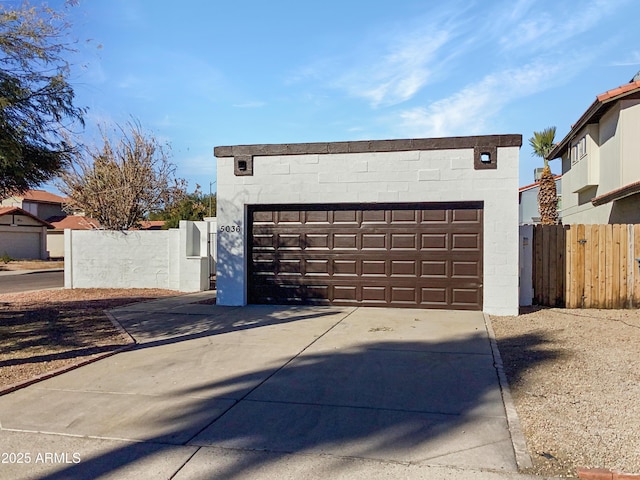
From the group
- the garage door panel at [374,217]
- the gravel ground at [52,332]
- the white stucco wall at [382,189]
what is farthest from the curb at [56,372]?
the garage door panel at [374,217]

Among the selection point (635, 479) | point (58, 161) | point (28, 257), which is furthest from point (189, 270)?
point (28, 257)

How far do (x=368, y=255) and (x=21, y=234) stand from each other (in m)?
35.3

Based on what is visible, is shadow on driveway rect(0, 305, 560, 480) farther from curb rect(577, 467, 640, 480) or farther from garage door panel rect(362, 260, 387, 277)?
garage door panel rect(362, 260, 387, 277)

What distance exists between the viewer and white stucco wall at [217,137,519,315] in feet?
36.9

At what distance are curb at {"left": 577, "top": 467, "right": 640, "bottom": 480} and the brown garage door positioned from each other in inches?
305

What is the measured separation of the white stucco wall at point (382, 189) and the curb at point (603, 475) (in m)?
7.57

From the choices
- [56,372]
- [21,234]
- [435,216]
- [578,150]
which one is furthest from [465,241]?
[21,234]

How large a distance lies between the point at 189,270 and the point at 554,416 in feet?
41.6

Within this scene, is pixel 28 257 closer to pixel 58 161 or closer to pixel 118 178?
pixel 118 178

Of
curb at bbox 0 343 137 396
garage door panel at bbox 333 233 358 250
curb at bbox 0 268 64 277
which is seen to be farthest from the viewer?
curb at bbox 0 268 64 277

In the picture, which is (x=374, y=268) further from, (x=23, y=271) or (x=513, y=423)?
(x=23, y=271)

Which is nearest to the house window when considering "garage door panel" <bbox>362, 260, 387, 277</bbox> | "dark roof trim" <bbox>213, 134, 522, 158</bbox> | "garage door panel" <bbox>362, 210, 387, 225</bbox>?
"dark roof trim" <bbox>213, 134, 522, 158</bbox>

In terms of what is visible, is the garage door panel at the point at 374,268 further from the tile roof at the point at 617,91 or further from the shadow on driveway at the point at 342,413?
the tile roof at the point at 617,91

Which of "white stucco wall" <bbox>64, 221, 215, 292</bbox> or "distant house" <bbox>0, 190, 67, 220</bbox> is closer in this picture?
"white stucco wall" <bbox>64, 221, 215, 292</bbox>
